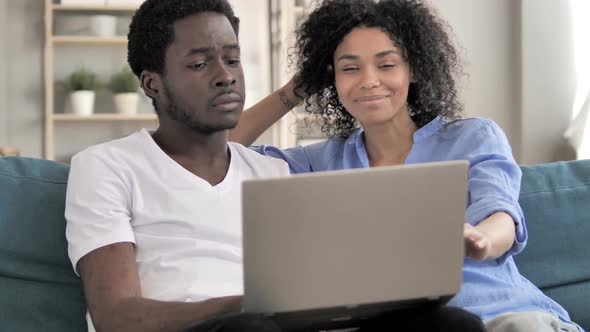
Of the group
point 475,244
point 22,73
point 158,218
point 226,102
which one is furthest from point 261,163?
point 22,73

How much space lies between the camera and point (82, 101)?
469 cm

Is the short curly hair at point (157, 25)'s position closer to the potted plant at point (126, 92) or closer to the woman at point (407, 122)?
the woman at point (407, 122)

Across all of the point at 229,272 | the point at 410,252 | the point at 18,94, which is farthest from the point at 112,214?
the point at 18,94

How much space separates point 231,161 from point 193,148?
0.27 ft

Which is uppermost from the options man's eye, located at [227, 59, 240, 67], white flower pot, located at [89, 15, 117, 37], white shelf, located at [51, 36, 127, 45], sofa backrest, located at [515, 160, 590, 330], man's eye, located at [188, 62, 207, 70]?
white flower pot, located at [89, 15, 117, 37]

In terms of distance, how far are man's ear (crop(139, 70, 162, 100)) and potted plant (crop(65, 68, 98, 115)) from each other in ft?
9.97

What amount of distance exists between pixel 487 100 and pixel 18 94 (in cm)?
264

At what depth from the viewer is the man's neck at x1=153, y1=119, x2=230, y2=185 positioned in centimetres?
169

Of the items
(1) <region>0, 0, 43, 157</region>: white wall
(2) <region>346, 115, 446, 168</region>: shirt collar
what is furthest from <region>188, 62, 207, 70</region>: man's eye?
(1) <region>0, 0, 43, 157</region>: white wall

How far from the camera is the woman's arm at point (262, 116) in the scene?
6.73 ft

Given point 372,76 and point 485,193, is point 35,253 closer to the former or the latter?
point 372,76

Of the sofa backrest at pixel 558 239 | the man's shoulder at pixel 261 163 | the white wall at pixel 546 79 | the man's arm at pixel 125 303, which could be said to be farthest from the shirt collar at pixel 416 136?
the white wall at pixel 546 79

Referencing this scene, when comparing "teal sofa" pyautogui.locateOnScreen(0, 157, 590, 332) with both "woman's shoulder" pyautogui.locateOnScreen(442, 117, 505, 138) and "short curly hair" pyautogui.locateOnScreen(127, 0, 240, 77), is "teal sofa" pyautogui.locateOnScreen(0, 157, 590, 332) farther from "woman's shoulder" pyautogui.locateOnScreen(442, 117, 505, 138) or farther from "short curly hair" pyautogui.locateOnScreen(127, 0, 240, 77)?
"woman's shoulder" pyautogui.locateOnScreen(442, 117, 505, 138)

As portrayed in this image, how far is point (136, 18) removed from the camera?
1.77 meters
